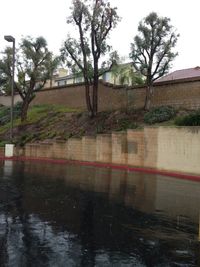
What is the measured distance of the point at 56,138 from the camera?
23.8m

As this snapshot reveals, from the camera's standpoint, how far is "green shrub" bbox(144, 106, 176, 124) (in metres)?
19.9

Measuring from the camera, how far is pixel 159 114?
66.5 feet

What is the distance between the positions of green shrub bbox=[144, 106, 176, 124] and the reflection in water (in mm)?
6828

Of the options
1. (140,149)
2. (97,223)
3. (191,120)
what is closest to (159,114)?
(140,149)

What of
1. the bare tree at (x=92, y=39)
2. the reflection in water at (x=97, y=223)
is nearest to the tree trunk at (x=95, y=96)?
the bare tree at (x=92, y=39)

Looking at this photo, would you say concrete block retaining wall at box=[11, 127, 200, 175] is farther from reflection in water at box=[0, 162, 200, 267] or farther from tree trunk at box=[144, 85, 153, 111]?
tree trunk at box=[144, 85, 153, 111]

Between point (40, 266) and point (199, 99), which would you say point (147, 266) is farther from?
point (199, 99)

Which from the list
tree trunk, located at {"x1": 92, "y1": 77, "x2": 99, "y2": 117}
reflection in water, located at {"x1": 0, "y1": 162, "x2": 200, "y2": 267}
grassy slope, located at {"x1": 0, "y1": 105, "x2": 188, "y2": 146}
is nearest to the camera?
reflection in water, located at {"x1": 0, "y1": 162, "x2": 200, "y2": 267}

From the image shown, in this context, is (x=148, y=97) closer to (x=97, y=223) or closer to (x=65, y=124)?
(x=65, y=124)

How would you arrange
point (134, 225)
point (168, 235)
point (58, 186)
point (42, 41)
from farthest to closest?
point (42, 41)
point (58, 186)
point (134, 225)
point (168, 235)

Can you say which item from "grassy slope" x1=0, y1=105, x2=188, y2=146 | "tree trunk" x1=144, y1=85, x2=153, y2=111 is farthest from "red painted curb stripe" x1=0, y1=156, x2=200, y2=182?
"tree trunk" x1=144, y1=85, x2=153, y2=111

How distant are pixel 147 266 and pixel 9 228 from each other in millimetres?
3177

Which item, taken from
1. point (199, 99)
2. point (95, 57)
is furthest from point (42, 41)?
point (199, 99)

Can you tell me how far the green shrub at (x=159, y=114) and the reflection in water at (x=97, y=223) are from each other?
269 inches
